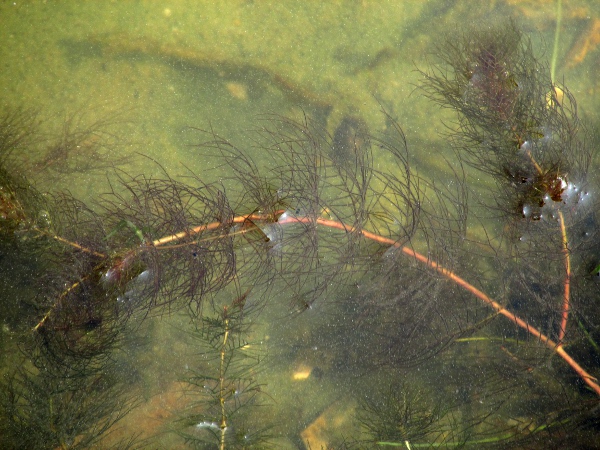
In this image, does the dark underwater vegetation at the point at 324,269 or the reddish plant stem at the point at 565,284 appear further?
the reddish plant stem at the point at 565,284

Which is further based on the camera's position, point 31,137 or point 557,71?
point 557,71

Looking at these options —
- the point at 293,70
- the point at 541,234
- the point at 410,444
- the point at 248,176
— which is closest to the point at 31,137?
the point at 248,176


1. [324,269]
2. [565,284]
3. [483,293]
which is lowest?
[565,284]

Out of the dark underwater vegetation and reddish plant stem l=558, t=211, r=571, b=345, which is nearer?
the dark underwater vegetation

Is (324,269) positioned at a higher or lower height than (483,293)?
higher

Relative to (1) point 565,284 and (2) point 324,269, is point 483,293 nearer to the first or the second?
(1) point 565,284

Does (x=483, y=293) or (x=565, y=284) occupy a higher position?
(x=483, y=293)

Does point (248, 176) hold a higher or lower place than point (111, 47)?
lower

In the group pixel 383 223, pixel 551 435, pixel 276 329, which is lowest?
pixel 551 435

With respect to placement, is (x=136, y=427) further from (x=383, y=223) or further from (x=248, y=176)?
(x=383, y=223)

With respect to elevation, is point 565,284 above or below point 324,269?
below

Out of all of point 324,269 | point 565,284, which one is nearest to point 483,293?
point 565,284
